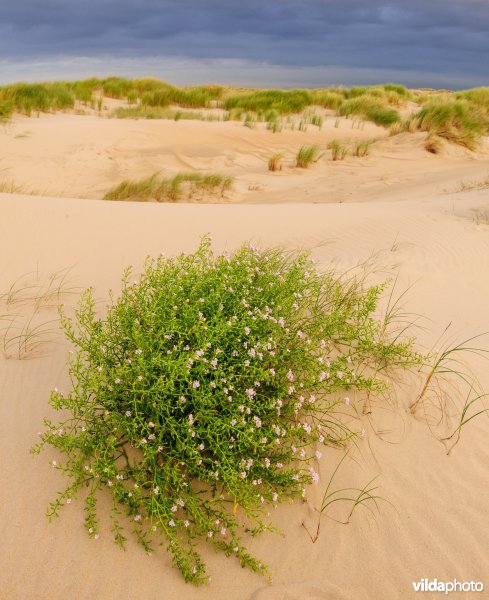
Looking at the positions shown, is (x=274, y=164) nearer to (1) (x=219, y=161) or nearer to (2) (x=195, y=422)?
(1) (x=219, y=161)

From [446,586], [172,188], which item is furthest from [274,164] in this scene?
[446,586]

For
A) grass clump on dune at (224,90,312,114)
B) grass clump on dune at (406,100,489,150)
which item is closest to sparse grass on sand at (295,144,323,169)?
grass clump on dune at (406,100,489,150)

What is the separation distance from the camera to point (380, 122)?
17688 mm

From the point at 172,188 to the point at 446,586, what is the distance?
26.3 ft

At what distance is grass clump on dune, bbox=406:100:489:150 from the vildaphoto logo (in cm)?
1355

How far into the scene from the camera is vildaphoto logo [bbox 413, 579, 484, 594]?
2.10m

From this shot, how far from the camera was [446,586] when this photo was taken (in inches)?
83.4

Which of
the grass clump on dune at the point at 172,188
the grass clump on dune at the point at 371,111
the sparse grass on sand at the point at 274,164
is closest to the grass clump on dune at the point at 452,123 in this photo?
the grass clump on dune at the point at 371,111

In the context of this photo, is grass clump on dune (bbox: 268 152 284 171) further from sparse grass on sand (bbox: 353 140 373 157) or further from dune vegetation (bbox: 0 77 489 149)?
dune vegetation (bbox: 0 77 489 149)

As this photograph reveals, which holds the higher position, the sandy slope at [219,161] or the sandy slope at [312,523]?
the sandy slope at [219,161]

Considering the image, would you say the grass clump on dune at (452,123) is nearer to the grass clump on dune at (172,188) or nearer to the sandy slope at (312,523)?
the grass clump on dune at (172,188)

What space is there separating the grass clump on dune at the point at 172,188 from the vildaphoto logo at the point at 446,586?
7607mm

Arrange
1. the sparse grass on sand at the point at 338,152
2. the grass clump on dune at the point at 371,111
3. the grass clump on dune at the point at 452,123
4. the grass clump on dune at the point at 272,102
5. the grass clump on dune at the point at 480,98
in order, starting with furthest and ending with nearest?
the grass clump on dune at the point at 272,102, the grass clump on dune at the point at 371,111, the grass clump on dune at the point at 480,98, the grass clump on dune at the point at 452,123, the sparse grass on sand at the point at 338,152

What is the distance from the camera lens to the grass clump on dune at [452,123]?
13539 mm
